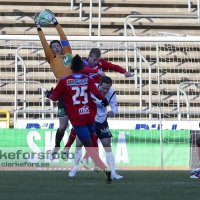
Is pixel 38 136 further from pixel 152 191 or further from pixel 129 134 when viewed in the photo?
pixel 152 191

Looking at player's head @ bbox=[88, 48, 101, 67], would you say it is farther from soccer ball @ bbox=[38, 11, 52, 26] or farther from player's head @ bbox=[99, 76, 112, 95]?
soccer ball @ bbox=[38, 11, 52, 26]

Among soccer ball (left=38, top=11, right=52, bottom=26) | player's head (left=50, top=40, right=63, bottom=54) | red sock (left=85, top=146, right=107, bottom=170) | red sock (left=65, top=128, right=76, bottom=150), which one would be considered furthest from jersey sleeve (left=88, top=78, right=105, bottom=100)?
soccer ball (left=38, top=11, right=52, bottom=26)

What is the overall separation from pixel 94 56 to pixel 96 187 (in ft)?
8.47

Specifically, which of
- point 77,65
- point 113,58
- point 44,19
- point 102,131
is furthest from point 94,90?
point 113,58

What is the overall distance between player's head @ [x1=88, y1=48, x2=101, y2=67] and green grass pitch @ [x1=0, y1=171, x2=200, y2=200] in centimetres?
166

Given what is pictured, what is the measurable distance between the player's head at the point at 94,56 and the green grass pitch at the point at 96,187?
1.66 m

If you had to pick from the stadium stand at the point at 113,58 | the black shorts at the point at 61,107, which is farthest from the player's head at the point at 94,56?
the stadium stand at the point at 113,58

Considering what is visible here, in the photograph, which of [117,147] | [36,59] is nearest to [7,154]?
[117,147]

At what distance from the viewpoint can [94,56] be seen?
33.2 ft

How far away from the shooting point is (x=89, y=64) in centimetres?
Answer: 1031

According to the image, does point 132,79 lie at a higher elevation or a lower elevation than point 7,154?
Result: higher

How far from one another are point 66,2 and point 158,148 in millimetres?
6505

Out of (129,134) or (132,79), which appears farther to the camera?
(132,79)

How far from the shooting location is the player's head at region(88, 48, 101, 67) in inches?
399
